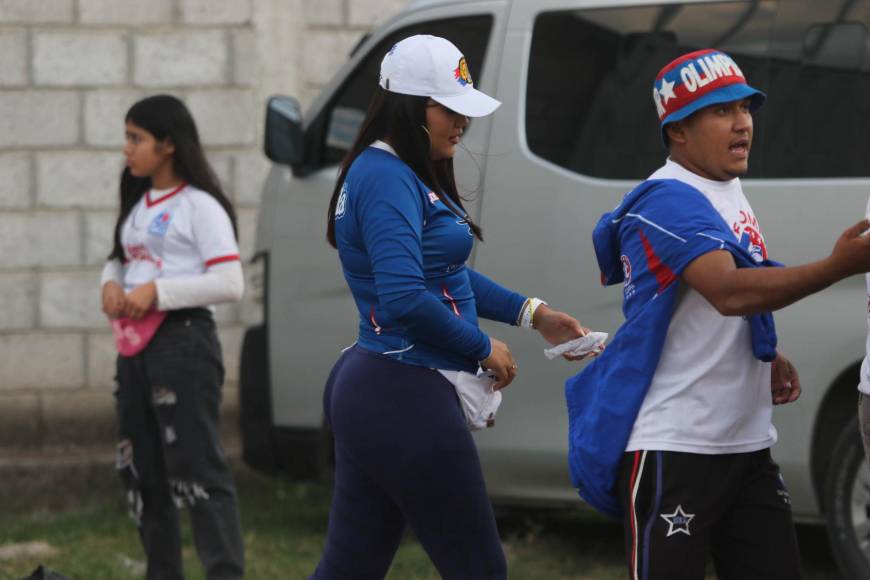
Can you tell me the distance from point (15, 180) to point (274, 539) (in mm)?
2578

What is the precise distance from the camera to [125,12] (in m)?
8.23

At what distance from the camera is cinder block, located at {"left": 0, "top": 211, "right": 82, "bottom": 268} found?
8219 mm

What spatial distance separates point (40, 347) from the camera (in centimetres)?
827

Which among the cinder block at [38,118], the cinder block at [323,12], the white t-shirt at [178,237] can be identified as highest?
the cinder block at [323,12]

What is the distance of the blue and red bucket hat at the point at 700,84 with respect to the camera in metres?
3.28

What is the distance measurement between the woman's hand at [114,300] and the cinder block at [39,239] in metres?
3.10

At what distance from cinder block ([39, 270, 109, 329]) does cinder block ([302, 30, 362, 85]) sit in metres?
1.53

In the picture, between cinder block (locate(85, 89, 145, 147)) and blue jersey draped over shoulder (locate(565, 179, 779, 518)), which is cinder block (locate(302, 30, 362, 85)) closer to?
cinder block (locate(85, 89, 145, 147))

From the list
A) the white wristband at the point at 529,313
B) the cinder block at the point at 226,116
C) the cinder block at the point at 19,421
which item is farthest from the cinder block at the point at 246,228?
the white wristband at the point at 529,313

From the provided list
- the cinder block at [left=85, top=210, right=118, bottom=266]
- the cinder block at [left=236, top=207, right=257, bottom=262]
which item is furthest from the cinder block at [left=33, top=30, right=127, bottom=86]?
the cinder block at [left=236, top=207, right=257, bottom=262]

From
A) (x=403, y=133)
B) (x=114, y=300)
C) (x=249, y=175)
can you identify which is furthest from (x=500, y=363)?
(x=249, y=175)

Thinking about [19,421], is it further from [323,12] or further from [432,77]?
[432,77]

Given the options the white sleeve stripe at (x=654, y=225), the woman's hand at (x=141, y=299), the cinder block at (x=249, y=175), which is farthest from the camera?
the cinder block at (x=249, y=175)

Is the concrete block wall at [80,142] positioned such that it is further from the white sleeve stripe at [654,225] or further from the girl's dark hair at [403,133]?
the white sleeve stripe at [654,225]
